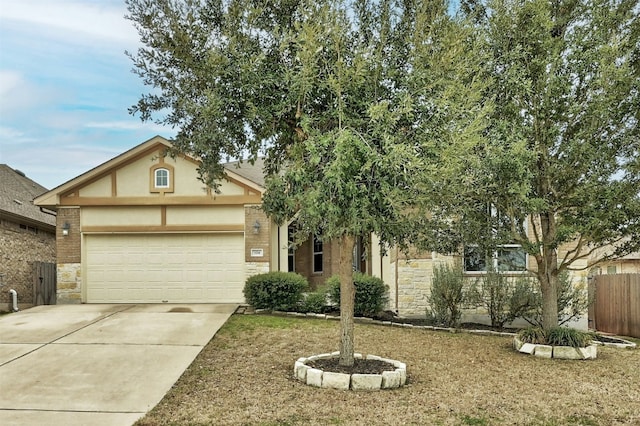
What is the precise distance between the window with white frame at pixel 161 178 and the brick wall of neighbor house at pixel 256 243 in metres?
2.35

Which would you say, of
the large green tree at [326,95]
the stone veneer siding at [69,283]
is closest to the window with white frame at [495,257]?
the large green tree at [326,95]

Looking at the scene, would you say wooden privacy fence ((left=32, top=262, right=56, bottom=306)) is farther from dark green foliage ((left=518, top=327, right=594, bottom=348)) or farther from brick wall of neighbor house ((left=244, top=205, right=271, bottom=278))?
dark green foliage ((left=518, top=327, right=594, bottom=348))

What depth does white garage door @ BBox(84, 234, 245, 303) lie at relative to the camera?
1691cm

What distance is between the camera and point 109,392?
308 inches

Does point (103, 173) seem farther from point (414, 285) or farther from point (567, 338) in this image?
point (567, 338)

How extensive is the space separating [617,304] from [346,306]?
9612mm

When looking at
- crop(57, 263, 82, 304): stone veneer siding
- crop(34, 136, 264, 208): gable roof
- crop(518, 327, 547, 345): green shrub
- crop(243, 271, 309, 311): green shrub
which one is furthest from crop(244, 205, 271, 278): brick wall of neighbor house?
crop(518, 327, 547, 345): green shrub

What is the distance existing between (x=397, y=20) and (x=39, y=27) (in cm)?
631

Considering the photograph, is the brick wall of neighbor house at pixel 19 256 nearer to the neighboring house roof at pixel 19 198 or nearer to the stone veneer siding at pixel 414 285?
the neighboring house roof at pixel 19 198

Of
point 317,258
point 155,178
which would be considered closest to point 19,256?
point 155,178

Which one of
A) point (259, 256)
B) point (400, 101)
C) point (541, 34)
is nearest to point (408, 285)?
point (259, 256)

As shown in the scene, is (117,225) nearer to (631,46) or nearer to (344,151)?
(344,151)

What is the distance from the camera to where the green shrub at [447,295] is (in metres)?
13.3

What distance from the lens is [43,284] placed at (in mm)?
17422
